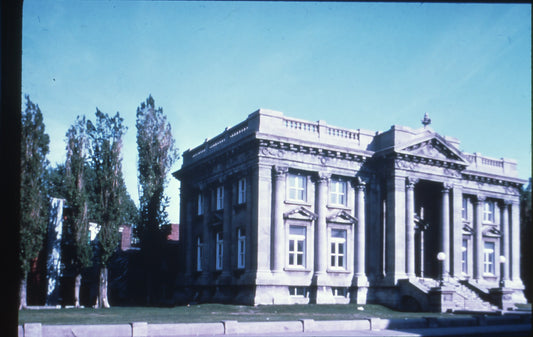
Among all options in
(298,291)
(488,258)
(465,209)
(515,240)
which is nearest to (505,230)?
(515,240)

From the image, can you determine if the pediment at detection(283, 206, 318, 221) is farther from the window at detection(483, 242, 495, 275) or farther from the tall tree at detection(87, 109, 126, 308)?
the window at detection(483, 242, 495, 275)

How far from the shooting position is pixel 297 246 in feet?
105

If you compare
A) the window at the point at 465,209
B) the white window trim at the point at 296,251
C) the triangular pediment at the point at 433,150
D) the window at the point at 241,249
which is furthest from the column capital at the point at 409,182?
the window at the point at 241,249

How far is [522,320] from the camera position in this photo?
23953 millimetres

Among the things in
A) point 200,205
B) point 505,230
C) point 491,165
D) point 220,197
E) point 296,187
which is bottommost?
point 505,230

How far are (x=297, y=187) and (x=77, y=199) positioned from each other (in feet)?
44.0

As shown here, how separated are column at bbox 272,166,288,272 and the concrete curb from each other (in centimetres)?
1110

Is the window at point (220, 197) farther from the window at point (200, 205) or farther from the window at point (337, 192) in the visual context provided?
the window at point (337, 192)

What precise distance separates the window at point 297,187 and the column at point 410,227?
649cm

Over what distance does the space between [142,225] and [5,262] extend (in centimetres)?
3177

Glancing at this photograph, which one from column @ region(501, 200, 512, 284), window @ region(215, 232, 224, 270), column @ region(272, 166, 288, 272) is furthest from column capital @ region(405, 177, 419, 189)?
window @ region(215, 232, 224, 270)

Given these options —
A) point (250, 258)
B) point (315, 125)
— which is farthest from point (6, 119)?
point (315, 125)

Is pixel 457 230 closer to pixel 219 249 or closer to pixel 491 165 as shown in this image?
pixel 491 165

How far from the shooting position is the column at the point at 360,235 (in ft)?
109
